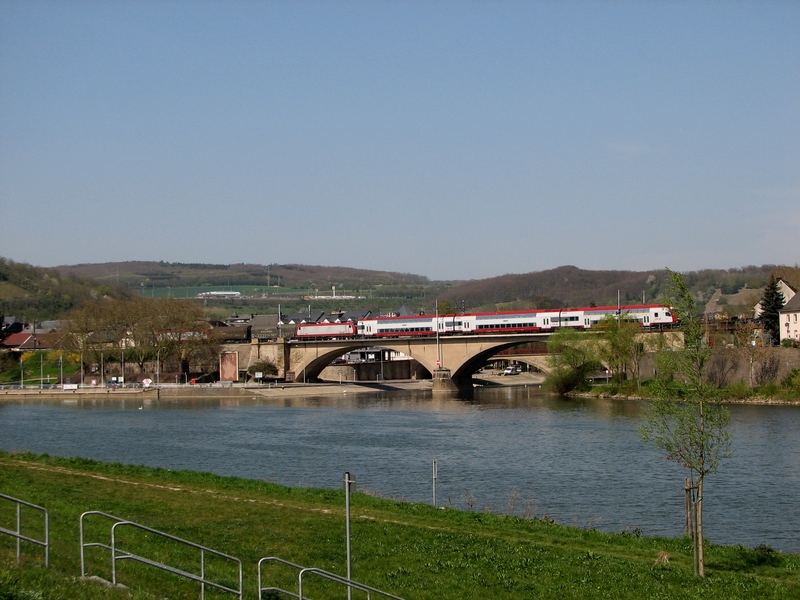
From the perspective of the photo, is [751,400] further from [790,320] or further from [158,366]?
[158,366]

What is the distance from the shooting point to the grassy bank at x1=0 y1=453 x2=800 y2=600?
12.3 meters

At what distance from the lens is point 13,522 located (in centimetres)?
1384

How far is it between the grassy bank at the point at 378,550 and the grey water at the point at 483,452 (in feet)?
16.8

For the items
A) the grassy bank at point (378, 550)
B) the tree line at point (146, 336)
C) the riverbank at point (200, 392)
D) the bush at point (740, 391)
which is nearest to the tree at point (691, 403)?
the grassy bank at point (378, 550)

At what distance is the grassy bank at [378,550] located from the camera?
1226 cm

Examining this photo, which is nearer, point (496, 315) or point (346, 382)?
point (496, 315)

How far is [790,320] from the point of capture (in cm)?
7288

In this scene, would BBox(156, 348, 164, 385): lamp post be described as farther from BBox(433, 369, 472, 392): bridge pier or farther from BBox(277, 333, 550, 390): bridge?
BBox(433, 369, 472, 392): bridge pier

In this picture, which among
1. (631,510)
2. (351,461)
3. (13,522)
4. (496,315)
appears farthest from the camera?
(496,315)

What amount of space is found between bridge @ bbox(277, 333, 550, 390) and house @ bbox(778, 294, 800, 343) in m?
19.4

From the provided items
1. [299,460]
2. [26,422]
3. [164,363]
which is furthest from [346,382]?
[299,460]

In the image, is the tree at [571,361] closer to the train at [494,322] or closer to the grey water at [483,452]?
the grey water at [483,452]

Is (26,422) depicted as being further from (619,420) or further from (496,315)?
(496,315)

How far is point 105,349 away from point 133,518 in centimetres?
8320
